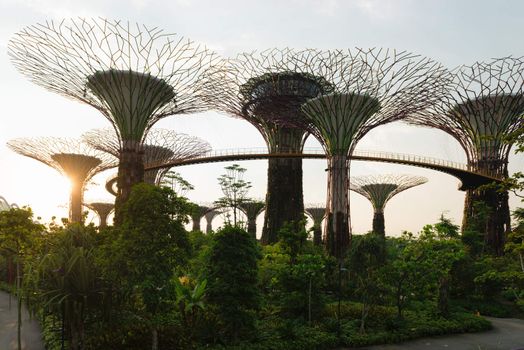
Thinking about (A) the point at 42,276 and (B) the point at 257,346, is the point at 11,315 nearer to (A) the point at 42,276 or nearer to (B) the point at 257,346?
(A) the point at 42,276

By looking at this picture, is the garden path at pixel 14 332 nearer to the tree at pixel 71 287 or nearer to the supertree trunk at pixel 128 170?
the tree at pixel 71 287

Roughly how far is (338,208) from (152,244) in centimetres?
2049

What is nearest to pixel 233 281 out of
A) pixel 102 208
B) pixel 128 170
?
pixel 128 170

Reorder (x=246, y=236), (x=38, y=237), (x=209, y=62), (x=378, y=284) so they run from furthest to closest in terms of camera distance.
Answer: (x=209, y=62), (x=38, y=237), (x=378, y=284), (x=246, y=236)

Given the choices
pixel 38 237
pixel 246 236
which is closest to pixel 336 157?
pixel 246 236

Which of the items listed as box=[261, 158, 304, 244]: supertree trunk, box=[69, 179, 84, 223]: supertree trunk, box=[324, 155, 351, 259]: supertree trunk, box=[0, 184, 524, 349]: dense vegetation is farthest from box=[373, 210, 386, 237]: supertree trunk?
box=[69, 179, 84, 223]: supertree trunk

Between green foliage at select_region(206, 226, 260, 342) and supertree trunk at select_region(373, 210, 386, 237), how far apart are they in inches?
1851

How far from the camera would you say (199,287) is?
13438 mm

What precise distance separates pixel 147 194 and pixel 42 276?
3.48 m

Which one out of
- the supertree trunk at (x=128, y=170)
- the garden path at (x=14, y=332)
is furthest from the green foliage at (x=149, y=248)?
the supertree trunk at (x=128, y=170)

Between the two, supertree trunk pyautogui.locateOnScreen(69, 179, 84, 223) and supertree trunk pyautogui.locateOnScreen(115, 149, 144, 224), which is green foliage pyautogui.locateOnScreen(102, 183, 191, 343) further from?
supertree trunk pyautogui.locateOnScreen(69, 179, 84, 223)

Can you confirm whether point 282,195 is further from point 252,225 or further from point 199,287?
point 252,225

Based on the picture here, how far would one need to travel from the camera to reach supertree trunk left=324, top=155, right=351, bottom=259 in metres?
29.2

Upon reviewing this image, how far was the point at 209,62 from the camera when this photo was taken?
25609 millimetres
